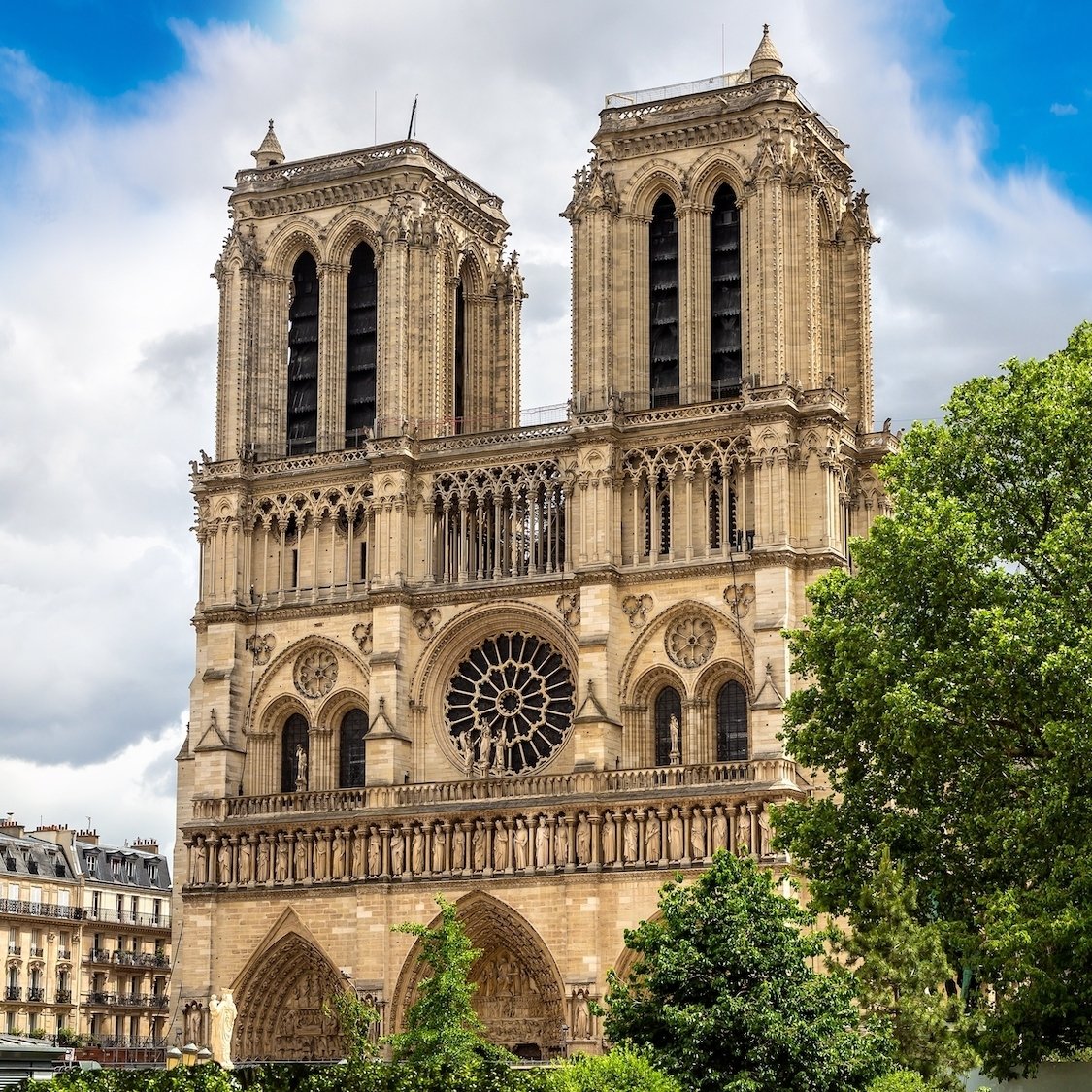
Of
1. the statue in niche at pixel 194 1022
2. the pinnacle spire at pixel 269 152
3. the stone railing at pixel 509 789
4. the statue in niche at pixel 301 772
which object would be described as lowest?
the statue in niche at pixel 194 1022

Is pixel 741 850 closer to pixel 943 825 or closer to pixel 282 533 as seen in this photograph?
pixel 943 825

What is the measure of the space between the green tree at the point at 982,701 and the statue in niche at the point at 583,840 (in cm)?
1343

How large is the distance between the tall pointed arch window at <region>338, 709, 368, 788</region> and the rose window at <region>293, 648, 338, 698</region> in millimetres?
912

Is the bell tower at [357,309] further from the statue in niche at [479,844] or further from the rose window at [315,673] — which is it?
the statue in niche at [479,844]

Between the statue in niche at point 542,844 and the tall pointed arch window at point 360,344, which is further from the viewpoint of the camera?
the tall pointed arch window at point 360,344

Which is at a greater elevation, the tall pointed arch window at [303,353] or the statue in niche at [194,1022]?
the tall pointed arch window at [303,353]

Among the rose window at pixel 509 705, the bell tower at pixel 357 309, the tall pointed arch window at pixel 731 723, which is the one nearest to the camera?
the tall pointed arch window at pixel 731 723

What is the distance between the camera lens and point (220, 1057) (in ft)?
137

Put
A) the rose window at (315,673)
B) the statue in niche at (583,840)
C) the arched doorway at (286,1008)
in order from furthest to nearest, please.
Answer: the rose window at (315,673)
the arched doorway at (286,1008)
the statue in niche at (583,840)

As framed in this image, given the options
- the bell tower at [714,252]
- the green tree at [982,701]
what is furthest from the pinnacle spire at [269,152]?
the green tree at [982,701]

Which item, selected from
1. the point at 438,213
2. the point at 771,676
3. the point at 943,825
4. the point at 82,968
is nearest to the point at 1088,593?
the point at 943,825

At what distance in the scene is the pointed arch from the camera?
5262 cm

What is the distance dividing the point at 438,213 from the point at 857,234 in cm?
1075

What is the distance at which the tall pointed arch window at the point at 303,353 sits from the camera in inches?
2282
